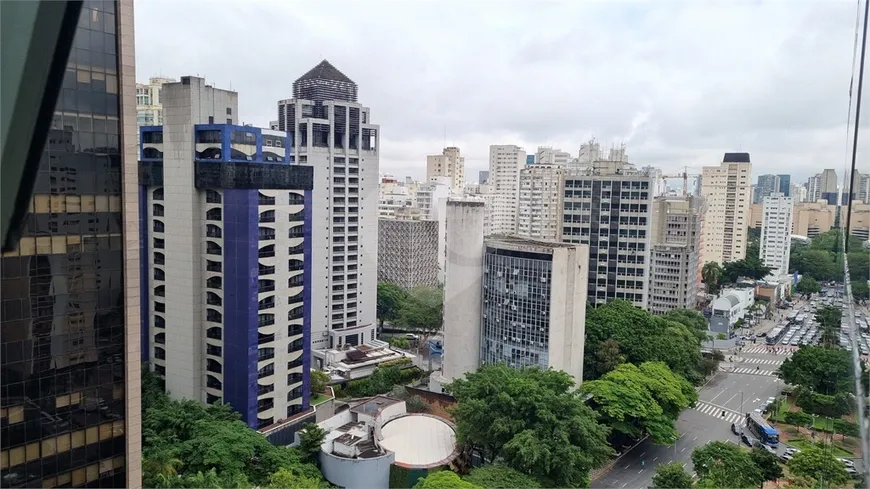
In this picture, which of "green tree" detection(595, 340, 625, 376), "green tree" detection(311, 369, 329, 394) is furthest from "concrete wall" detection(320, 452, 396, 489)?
"green tree" detection(595, 340, 625, 376)

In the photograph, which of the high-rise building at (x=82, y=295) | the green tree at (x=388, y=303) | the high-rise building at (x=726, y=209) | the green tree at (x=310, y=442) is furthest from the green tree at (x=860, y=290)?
the high-rise building at (x=726, y=209)

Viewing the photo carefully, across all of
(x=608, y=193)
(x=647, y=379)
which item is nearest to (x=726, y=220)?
(x=608, y=193)

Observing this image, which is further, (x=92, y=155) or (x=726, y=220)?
(x=726, y=220)

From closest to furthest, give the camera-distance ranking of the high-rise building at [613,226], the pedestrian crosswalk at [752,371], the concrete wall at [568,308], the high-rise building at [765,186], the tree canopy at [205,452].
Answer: the tree canopy at [205,452]
the concrete wall at [568,308]
the pedestrian crosswalk at [752,371]
the high-rise building at [613,226]
the high-rise building at [765,186]

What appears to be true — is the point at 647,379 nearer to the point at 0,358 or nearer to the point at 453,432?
the point at 453,432

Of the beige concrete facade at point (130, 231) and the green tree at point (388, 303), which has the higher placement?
the beige concrete facade at point (130, 231)

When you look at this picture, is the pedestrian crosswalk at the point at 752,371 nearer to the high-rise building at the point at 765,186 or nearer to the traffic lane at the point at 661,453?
the traffic lane at the point at 661,453
